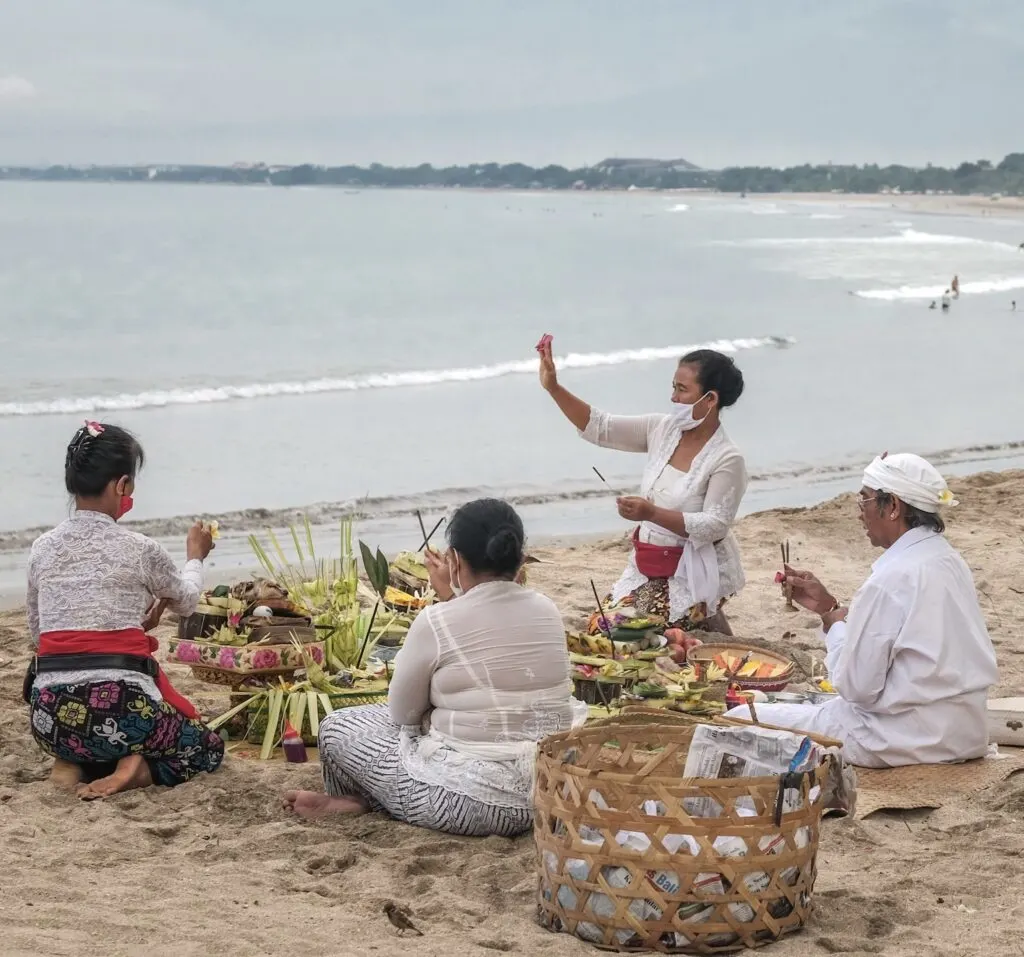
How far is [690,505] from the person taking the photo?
22.6 feet

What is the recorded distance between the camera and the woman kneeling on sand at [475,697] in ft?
14.7

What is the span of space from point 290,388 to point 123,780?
16076mm

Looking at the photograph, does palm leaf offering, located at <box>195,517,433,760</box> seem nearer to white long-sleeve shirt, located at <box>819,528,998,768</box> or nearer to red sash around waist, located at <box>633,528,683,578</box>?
red sash around waist, located at <box>633,528,683,578</box>

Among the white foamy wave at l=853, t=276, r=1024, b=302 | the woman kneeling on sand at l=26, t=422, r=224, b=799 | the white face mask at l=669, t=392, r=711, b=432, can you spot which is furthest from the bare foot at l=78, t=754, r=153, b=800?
the white foamy wave at l=853, t=276, r=1024, b=302

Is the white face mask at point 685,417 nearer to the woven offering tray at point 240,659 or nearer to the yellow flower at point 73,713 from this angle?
the woven offering tray at point 240,659

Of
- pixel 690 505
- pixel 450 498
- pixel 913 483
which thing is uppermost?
pixel 913 483

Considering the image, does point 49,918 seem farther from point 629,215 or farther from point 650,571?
point 629,215

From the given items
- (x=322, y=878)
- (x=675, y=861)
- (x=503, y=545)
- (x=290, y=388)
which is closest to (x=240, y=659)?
(x=322, y=878)

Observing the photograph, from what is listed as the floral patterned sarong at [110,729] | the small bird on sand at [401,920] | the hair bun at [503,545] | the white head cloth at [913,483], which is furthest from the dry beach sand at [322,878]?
the white head cloth at [913,483]

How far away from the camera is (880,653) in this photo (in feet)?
16.1

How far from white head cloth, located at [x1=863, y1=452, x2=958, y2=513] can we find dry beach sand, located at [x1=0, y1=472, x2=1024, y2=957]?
3.46ft

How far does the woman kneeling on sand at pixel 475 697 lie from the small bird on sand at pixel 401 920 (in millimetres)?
698

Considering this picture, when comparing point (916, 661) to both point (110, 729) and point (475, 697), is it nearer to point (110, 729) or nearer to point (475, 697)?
point (475, 697)

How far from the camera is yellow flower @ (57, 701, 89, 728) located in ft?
16.3
